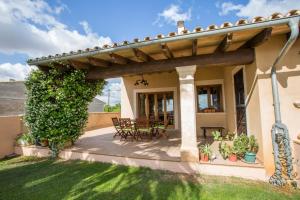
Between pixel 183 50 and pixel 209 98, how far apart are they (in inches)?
182

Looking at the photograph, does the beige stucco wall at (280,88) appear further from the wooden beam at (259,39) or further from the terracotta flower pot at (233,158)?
the terracotta flower pot at (233,158)

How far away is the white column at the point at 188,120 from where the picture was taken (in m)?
4.09

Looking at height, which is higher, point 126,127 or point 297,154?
point 126,127

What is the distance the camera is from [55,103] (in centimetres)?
541

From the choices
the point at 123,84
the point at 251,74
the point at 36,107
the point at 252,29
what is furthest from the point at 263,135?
the point at 123,84

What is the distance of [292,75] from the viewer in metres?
3.64

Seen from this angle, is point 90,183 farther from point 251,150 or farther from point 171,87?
point 171,87

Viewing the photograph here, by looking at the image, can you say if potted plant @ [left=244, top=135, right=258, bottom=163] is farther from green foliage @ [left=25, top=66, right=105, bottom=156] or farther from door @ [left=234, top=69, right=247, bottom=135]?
green foliage @ [left=25, top=66, right=105, bottom=156]

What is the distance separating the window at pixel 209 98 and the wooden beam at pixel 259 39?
4236mm

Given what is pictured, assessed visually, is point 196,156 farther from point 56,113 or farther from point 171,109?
point 171,109

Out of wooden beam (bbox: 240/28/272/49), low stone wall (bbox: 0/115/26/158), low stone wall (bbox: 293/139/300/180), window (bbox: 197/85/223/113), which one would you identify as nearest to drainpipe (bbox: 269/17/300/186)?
low stone wall (bbox: 293/139/300/180)

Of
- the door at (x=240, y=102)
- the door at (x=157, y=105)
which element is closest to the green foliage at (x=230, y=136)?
the door at (x=240, y=102)

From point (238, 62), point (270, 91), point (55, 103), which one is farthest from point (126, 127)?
point (270, 91)

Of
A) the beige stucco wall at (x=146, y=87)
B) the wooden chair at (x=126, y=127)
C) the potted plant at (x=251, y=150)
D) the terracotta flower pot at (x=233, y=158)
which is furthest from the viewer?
the beige stucco wall at (x=146, y=87)
